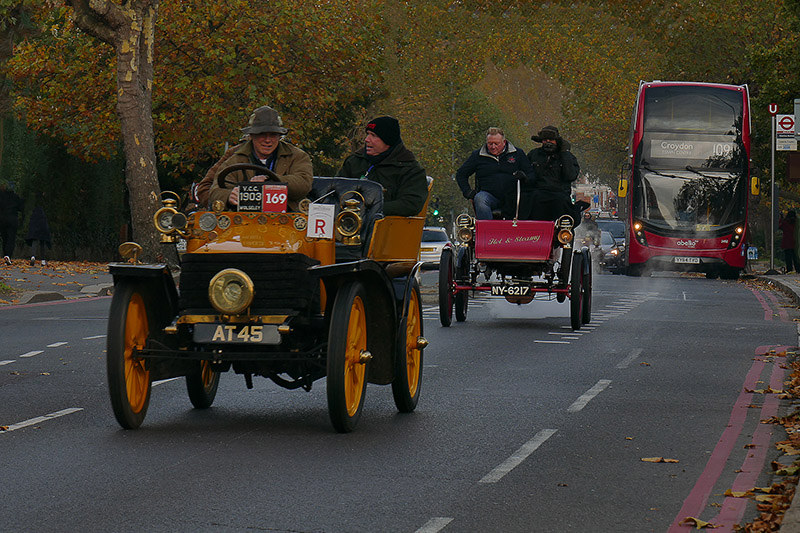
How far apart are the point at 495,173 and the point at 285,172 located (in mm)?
8666

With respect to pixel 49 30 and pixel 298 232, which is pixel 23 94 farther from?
pixel 298 232

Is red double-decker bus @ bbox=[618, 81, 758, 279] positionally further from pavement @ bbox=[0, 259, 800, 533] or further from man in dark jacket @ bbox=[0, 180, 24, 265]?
man in dark jacket @ bbox=[0, 180, 24, 265]

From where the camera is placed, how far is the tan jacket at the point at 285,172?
9094mm

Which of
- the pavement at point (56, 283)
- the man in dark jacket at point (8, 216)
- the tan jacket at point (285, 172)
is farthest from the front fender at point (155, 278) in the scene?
the man in dark jacket at point (8, 216)

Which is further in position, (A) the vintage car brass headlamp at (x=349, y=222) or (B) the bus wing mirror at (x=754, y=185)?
(B) the bus wing mirror at (x=754, y=185)

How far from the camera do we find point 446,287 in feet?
57.0

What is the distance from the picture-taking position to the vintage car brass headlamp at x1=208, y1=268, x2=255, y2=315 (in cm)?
826

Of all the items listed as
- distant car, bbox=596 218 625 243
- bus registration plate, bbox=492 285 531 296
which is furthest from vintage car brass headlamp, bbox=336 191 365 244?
distant car, bbox=596 218 625 243

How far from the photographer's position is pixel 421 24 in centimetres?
6234

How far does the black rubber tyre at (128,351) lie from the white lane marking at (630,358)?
19.0 feet

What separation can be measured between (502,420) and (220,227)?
2342 mm

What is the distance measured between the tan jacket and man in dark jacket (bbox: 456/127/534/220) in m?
8.31

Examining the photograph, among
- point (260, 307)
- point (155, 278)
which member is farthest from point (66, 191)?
point (260, 307)

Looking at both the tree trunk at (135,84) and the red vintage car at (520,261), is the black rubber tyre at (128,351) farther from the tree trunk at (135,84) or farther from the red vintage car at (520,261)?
the tree trunk at (135,84)
